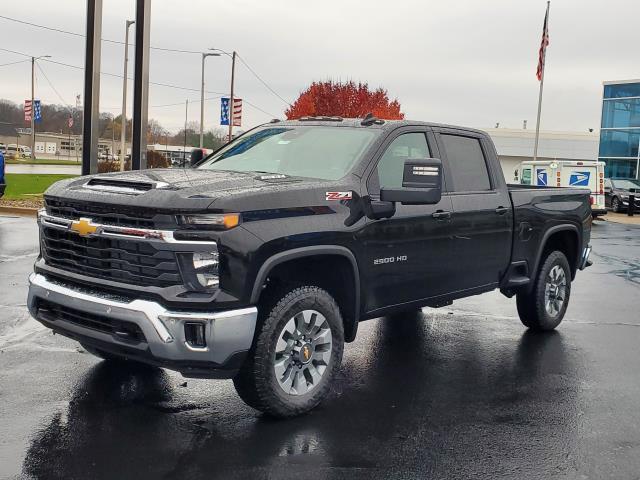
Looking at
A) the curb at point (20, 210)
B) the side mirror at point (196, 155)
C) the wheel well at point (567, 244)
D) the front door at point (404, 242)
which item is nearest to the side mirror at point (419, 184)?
the front door at point (404, 242)

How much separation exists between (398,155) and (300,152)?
752mm

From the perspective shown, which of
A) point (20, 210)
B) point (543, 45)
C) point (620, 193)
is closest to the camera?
→ point (20, 210)

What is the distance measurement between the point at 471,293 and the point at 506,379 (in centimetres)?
85

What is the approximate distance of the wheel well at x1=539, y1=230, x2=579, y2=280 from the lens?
7762 millimetres

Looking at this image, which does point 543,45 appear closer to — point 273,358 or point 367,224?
point 367,224

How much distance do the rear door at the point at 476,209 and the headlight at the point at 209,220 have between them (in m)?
2.36

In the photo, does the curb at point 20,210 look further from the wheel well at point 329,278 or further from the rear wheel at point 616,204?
the rear wheel at point 616,204

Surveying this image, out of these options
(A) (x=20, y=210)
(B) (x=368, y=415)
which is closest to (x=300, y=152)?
(B) (x=368, y=415)

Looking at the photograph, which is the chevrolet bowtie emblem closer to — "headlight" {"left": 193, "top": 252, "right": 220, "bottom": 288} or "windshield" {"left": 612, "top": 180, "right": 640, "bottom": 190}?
"headlight" {"left": 193, "top": 252, "right": 220, "bottom": 288}

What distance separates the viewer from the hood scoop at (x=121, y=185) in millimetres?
4488

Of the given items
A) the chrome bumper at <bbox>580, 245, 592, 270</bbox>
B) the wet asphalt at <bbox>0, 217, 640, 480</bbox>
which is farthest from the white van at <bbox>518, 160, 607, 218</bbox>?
the wet asphalt at <bbox>0, 217, 640, 480</bbox>

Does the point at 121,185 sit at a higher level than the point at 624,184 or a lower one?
lower

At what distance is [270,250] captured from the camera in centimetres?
449

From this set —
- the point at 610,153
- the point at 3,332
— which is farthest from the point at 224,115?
the point at 3,332
